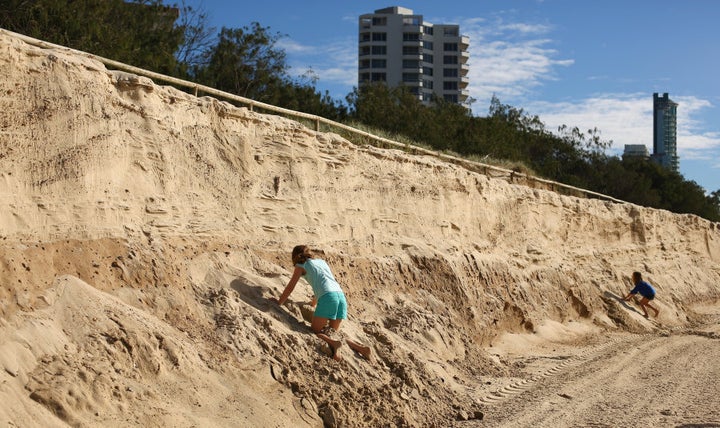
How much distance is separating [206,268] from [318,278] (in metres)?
1.34

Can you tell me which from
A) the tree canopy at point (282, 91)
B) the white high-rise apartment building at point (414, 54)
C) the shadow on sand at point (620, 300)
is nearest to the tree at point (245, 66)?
the tree canopy at point (282, 91)

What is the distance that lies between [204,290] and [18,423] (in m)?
3.28

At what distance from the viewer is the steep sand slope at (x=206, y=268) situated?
23.6 ft

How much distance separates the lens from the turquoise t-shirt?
30.6ft

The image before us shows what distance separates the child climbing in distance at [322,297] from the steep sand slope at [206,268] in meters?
0.20

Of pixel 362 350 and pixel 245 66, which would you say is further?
pixel 245 66

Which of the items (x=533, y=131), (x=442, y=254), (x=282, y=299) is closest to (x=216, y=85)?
(x=442, y=254)

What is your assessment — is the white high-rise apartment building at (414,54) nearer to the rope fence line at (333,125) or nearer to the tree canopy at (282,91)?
the tree canopy at (282,91)

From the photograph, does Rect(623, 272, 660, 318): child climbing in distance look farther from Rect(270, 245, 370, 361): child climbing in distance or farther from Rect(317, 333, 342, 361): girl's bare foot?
Rect(317, 333, 342, 361): girl's bare foot

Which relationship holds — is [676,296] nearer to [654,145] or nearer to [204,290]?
[204,290]

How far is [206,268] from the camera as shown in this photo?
9.46m

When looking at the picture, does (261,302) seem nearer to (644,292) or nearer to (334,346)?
(334,346)

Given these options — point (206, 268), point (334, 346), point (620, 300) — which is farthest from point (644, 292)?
point (206, 268)

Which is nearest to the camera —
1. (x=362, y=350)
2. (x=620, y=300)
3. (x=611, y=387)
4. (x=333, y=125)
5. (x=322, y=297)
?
(x=322, y=297)
